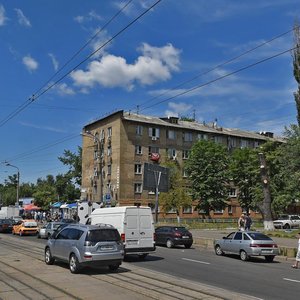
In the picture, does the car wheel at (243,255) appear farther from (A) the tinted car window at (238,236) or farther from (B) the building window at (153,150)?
(B) the building window at (153,150)

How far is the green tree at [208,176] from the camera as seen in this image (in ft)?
211

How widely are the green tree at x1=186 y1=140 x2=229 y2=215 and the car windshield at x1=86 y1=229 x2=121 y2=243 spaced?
48537mm

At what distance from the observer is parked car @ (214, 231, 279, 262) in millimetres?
21391

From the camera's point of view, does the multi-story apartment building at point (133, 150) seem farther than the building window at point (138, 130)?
No

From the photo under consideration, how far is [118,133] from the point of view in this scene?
66.4 m

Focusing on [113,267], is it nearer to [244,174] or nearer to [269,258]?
[269,258]

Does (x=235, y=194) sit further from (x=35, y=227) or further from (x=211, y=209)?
(x=35, y=227)

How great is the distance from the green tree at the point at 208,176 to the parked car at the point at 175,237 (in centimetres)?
3542

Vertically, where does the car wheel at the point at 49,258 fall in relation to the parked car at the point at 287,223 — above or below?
below

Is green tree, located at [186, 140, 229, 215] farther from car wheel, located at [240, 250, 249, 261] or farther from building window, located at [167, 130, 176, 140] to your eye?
car wheel, located at [240, 250, 249, 261]

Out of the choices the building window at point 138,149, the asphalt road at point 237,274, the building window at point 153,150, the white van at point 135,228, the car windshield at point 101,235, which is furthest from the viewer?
the building window at point 153,150

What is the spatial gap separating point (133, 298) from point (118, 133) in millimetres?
56286

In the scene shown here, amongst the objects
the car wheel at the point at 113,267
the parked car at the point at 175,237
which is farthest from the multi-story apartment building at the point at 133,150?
the car wheel at the point at 113,267

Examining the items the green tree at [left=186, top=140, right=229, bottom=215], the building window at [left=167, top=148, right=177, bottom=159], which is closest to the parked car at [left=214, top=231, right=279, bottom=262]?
the green tree at [left=186, top=140, right=229, bottom=215]
